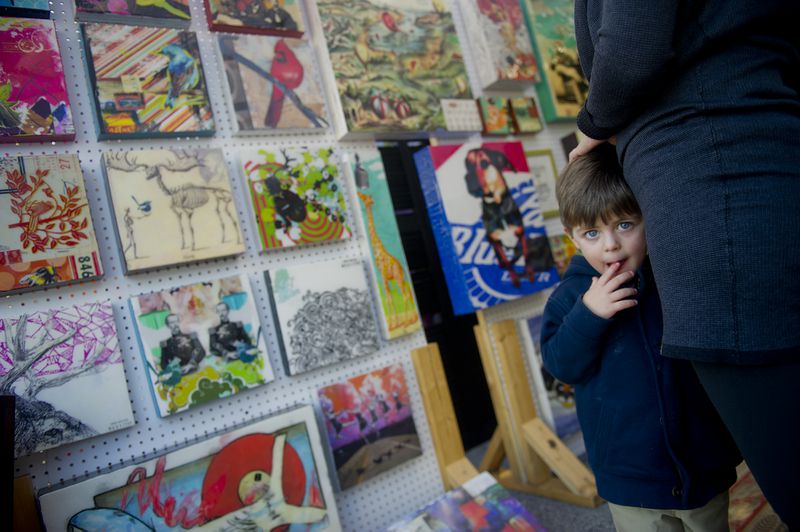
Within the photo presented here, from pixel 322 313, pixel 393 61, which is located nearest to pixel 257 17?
pixel 393 61

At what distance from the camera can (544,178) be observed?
89.0 inches

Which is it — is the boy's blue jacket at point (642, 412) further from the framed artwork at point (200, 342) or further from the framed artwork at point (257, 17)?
the framed artwork at point (257, 17)

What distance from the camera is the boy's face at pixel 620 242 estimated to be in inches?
36.7

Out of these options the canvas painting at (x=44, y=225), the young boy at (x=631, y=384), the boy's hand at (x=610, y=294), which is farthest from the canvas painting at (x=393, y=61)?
the boy's hand at (x=610, y=294)

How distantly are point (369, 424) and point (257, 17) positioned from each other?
4.58 ft

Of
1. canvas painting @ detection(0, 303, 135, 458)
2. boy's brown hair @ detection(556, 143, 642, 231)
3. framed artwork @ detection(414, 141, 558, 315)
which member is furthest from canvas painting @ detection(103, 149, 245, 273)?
boy's brown hair @ detection(556, 143, 642, 231)

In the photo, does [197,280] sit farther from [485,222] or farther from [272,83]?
[485,222]

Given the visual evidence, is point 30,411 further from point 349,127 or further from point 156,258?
point 349,127

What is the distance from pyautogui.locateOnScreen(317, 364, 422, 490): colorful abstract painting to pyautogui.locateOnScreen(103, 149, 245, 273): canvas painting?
560mm

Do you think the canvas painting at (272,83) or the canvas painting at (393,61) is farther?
the canvas painting at (393,61)

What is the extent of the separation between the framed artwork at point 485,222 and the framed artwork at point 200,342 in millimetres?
734

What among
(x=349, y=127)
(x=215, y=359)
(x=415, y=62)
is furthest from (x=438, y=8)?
(x=215, y=359)

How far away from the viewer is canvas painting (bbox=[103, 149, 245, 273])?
1.34 metres

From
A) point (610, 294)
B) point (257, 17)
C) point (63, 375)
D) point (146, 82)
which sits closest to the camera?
point (610, 294)
